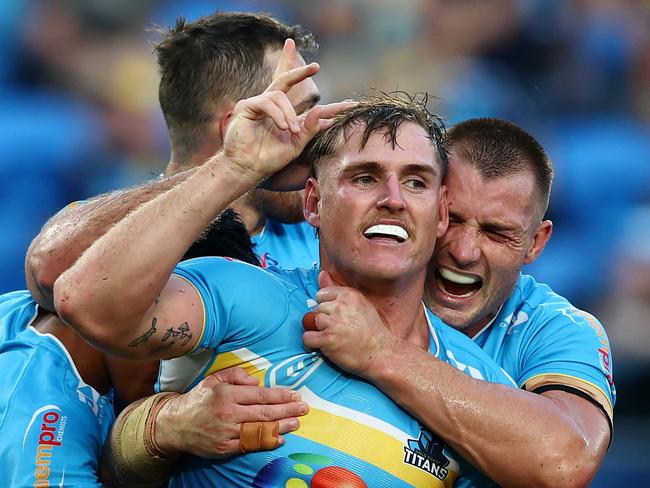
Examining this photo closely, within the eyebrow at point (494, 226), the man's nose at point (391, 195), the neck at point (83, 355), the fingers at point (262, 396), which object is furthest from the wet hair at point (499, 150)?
the neck at point (83, 355)

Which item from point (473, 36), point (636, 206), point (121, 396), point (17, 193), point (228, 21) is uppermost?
point (473, 36)

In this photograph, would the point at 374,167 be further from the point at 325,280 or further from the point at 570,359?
the point at 570,359

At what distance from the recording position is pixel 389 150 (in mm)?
3234

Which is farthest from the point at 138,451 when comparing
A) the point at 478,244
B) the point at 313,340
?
the point at 478,244

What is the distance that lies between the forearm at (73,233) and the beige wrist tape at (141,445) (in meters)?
0.51

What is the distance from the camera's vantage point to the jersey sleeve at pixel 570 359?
3428 millimetres

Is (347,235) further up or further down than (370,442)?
further up

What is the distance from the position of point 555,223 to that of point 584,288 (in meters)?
0.50

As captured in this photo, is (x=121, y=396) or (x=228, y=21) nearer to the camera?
(x=121, y=396)

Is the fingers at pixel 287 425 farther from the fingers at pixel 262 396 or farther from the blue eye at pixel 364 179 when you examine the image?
the blue eye at pixel 364 179

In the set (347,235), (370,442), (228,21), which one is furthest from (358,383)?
(228,21)

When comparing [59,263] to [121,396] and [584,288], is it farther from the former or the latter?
[584,288]

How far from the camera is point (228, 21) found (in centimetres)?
471

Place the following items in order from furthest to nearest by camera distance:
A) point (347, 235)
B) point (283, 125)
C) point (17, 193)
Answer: point (17, 193)
point (347, 235)
point (283, 125)
